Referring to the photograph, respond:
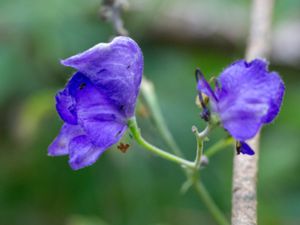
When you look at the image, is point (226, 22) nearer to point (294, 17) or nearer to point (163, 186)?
point (294, 17)

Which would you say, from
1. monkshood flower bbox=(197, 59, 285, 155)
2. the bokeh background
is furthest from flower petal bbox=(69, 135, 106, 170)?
the bokeh background

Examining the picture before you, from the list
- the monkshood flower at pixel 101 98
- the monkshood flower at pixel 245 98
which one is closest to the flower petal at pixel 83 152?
the monkshood flower at pixel 101 98

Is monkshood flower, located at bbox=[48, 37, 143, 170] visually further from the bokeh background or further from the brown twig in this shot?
the bokeh background

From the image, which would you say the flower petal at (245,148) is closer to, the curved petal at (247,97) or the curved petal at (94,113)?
the curved petal at (247,97)

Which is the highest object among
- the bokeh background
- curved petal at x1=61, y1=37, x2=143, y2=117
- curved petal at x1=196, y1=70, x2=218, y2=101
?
curved petal at x1=196, y1=70, x2=218, y2=101

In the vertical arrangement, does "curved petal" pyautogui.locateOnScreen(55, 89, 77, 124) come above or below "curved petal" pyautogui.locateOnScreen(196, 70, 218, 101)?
below

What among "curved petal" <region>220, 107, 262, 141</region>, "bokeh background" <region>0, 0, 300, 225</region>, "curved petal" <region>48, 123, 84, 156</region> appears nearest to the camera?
"curved petal" <region>220, 107, 262, 141</region>

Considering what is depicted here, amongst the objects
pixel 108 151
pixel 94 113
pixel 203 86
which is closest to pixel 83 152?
pixel 94 113
